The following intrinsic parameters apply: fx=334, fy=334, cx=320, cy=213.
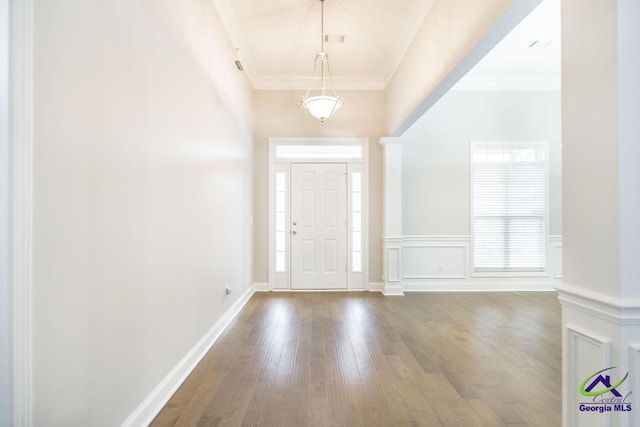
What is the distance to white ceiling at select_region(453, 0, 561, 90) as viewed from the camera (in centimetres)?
358

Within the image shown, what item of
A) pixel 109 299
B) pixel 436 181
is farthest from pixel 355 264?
pixel 109 299

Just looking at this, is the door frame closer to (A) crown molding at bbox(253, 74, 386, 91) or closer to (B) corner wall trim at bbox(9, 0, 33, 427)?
(A) crown molding at bbox(253, 74, 386, 91)

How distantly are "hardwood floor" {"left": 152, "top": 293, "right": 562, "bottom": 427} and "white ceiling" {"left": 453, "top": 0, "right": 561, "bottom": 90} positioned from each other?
122 inches

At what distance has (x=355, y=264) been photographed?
5277 mm

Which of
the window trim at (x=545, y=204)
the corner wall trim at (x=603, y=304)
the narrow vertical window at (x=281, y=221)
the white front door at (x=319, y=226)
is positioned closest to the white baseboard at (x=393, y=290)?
the white front door at (x=319, y=226)

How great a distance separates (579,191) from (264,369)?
2.25 m

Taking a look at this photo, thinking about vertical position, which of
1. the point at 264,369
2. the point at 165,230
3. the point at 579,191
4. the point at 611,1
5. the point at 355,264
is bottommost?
the point at 264,369

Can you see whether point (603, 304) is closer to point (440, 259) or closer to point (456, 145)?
point (440, 259)

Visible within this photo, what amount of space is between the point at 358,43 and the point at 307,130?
5.04ft

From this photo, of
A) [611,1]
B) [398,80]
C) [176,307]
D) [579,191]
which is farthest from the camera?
[398,80]

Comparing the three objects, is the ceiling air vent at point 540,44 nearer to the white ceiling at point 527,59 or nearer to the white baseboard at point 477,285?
the white ceiling at point 527,59

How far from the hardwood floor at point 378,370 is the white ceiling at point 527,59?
3.11 metres

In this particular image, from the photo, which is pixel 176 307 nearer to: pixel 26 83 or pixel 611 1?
pixel 26 83

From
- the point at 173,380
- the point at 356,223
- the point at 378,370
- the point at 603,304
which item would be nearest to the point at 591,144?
the point at 603,304
